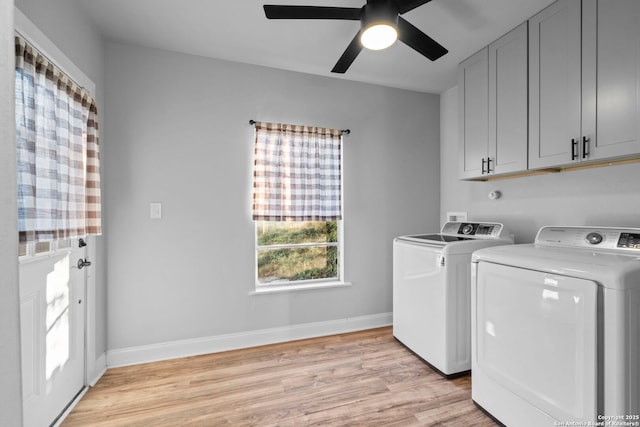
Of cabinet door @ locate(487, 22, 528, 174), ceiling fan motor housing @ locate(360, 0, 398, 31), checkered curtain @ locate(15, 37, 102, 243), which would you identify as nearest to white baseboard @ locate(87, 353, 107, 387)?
checkered curtain @ locate(15, 37, 102, 243)

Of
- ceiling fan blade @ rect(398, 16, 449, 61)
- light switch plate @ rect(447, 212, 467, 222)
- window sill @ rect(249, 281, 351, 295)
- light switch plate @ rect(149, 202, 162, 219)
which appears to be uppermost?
ceiling fan blade @ rect(398, 16, 449, 61)

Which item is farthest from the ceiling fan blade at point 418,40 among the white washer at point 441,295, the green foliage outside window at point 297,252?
the green foliage outside window at point 297,252

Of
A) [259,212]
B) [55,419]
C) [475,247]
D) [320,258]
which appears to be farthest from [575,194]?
[55,419]

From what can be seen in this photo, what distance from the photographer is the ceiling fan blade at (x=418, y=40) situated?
61.1 inches

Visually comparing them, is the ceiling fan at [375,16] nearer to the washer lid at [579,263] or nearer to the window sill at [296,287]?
the washer lid at [579,263]

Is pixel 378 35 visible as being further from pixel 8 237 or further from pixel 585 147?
pixel 8 237

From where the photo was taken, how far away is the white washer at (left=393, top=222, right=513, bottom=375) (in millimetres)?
2025

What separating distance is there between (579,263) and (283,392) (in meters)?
1.83

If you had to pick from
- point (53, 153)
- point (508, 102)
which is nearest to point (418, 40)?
point (508, 102)

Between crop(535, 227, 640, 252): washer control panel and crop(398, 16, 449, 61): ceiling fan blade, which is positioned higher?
crop(398, 16, 449, 61): ceiling fan blade

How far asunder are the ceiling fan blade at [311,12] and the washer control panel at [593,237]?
183cm

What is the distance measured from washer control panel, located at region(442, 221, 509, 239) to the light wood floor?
1103 mm

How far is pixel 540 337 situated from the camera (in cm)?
138

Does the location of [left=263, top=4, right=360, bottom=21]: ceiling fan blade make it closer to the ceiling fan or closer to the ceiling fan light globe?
the ceiling fan
